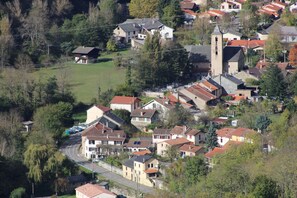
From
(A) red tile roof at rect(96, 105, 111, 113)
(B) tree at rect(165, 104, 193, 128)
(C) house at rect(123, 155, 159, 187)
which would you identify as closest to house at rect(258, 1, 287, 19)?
(B) tree at rect(165, 104, 193, 128)

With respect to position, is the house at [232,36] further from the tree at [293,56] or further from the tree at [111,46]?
the tree at [111,46]

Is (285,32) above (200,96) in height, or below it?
above

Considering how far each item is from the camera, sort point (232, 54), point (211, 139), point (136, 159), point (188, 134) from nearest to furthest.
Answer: point (136, 159) → point (211, 139) → point (188, 134) → point (232, 54)

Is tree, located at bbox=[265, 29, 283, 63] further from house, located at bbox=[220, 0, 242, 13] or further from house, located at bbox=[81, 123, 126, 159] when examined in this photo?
house, located at bbox=[81, 123, 126, 159]

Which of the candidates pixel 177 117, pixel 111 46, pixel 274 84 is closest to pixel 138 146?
pixel 177 117

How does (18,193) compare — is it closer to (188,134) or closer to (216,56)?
(188,134)

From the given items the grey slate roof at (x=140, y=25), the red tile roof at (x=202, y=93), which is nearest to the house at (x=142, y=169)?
the red tile roof at (x=202, y=93)

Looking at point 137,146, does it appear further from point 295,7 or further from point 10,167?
point 295,7
